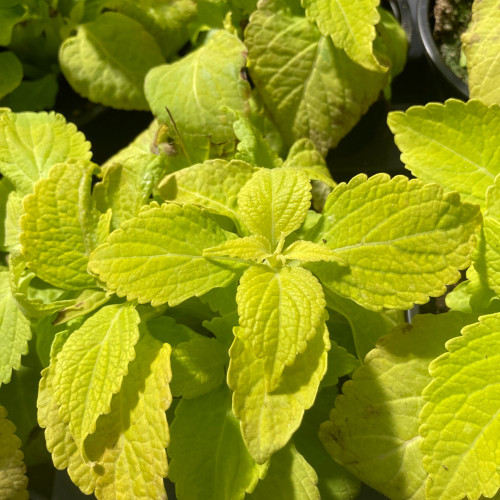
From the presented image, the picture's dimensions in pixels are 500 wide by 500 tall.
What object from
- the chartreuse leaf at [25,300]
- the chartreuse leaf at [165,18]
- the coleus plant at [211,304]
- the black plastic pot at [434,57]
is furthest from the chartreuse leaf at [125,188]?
the black plastic pot at [434,57]

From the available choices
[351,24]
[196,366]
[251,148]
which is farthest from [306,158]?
[196,366]

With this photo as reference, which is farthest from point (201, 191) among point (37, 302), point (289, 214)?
point (37, 302)

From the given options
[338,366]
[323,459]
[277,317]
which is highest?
[277,317]

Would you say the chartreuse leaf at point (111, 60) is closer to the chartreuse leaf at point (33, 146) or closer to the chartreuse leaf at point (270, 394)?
the chartreuse leaf at point (33, 146)

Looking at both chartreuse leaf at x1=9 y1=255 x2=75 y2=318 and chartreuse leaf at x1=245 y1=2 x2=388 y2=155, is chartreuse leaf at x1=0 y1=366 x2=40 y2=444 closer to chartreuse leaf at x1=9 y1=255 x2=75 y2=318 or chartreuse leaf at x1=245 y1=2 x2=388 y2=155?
chartreuse leaf at x1=9 y1=255 x2=75 y2=318

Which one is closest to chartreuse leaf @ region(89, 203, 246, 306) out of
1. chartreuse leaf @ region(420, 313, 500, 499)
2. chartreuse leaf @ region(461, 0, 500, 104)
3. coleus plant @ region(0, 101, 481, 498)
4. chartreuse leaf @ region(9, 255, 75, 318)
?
coleus plant @ region(0, 101, 481, 498)

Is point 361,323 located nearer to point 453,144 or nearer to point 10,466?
point 453,144
